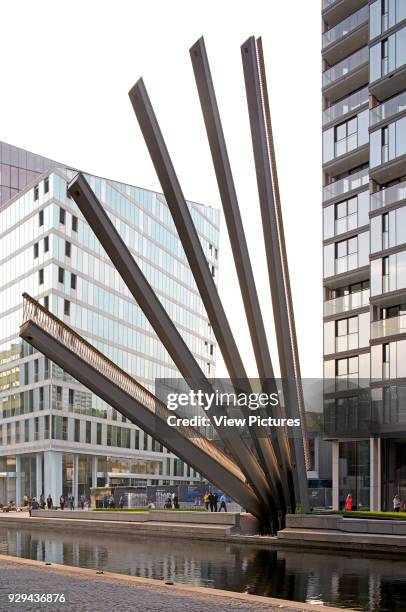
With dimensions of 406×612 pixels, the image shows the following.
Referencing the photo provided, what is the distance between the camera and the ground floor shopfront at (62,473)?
262 ft

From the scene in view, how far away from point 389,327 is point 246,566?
26.6 m

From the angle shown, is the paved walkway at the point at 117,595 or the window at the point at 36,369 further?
the window at the point at 36,369

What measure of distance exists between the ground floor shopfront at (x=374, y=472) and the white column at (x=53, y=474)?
116ft

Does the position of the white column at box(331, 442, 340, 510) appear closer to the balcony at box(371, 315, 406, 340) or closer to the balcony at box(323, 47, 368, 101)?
the balcony at box(371, 315, 406, 340)

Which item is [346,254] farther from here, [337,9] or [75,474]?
[75,474]

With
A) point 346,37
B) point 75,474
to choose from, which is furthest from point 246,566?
point 75,474

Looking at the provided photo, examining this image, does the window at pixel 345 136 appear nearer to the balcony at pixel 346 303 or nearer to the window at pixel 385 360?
the balcony at pixel 346 303

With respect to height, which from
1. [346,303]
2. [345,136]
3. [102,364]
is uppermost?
[345,136]

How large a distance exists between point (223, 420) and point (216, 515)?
6.11 m

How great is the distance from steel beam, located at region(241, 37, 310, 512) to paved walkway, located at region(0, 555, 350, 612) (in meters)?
13.0

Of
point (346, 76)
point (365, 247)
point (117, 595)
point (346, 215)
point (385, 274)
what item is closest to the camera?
point (117, 595)

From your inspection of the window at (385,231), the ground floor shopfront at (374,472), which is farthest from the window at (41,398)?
the window at (385,231)

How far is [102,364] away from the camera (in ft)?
93.5

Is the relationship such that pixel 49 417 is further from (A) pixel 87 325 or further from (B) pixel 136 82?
(B) pixel 136 82
